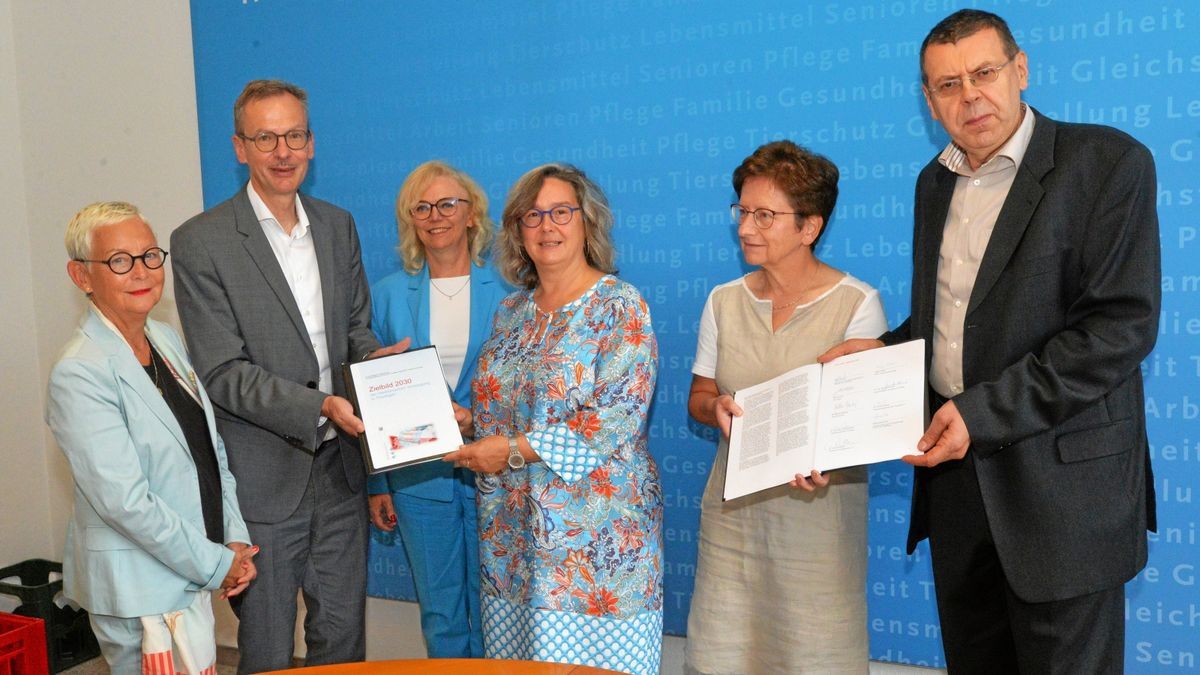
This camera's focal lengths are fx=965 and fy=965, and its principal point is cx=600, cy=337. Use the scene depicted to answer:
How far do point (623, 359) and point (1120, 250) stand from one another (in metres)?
1.18

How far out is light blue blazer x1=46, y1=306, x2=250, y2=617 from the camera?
2.38 m

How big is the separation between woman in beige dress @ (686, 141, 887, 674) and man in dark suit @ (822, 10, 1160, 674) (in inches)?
13.8

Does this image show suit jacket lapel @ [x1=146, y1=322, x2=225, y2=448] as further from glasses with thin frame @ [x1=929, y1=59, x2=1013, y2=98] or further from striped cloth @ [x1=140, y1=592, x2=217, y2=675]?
glasses with thin frame @ [x1=929, y1=59, x2=1013, y2=98]

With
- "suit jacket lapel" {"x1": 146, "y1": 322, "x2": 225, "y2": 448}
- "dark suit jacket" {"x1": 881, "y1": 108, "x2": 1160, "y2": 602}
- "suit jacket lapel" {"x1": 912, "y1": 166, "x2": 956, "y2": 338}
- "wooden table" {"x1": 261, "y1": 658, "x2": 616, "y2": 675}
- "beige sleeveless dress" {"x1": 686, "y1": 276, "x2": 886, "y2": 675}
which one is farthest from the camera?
"suit jacket lapel" {"x1": 146, "y1": 322, "x2": 225, "y2": 448}

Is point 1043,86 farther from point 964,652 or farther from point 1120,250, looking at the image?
point 964,652

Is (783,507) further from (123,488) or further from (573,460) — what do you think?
(123,488)

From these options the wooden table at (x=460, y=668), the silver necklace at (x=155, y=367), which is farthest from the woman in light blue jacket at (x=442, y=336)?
the wooden table at (x=460, y=668)

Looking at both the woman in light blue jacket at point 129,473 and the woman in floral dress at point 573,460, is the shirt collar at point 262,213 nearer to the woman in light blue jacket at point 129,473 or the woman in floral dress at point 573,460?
the woman in light blue jacket at point 129,473

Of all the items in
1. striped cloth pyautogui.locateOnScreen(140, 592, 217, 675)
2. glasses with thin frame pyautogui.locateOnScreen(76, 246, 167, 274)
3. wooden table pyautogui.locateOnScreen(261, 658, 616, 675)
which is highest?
glasses with thin frame pyautogui.locateOnScreen(76, 246, 167, 274)

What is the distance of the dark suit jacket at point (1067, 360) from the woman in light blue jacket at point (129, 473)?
1.95m

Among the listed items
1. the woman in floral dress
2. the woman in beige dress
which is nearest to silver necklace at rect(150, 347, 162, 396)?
the woman in floral dress

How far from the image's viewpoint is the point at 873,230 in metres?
3.11

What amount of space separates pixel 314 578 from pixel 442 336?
0.87m

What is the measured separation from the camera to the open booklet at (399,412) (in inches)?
108
